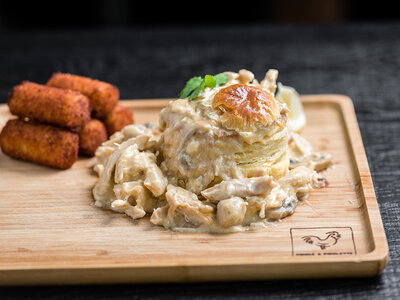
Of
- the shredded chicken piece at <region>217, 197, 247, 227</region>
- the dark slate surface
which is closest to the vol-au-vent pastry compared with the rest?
the shredded chicken piece at <region>217, 197, 247, 227</region>

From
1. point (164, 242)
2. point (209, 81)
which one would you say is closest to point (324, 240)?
point (164, 242)

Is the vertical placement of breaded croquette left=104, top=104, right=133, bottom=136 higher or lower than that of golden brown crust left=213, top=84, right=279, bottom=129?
lower

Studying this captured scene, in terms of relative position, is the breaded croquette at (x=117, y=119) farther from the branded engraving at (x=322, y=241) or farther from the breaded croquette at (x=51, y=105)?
the branded engraving at (x=322, y=241)

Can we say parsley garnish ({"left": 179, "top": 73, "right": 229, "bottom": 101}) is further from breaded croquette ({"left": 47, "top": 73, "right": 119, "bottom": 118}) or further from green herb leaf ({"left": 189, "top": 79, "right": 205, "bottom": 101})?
breaded croquette ({"left": 47, "top": 73, "right": 119, "bottom": 118})

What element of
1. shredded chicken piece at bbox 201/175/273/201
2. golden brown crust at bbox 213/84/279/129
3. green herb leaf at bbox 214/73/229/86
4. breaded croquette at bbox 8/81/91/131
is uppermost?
green herb leaf at bbox 214/73/229/86

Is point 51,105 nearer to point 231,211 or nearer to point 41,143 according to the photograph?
point 41,143

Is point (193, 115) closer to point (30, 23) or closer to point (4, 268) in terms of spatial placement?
point (4, 268)
